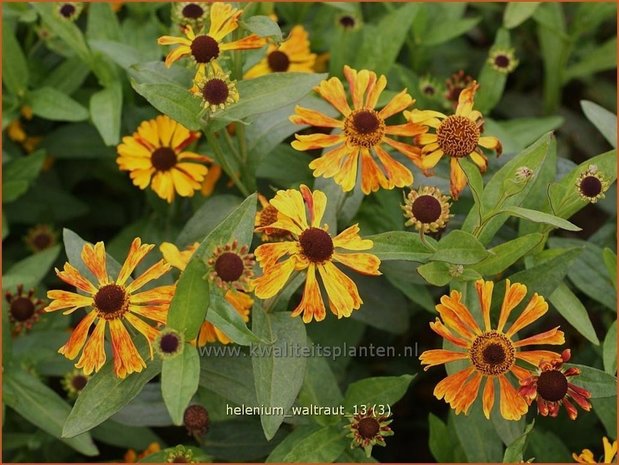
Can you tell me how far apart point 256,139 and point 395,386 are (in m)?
0.50

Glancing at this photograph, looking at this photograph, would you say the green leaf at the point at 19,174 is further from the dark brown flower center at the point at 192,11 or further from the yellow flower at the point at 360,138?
the yellow flower at the point at 360,138

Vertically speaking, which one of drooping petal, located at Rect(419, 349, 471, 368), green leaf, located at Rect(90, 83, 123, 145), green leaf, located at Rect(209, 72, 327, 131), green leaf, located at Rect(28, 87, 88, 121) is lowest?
drooping petal, located at Rect(419, 349, 471, 368)

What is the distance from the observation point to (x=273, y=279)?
116 centimetres

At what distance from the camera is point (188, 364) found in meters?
1.14

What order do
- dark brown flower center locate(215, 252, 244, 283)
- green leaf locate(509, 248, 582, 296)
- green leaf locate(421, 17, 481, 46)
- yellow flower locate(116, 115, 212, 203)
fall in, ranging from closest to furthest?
dark brown flower center locate(215, 252, 244, 283)
green leaf locate(509, 248, 582, 296)
yellow flower locate(116, 115, 212, 203)
green leaf locate(421, 17, 481, 46)

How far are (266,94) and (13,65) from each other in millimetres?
695

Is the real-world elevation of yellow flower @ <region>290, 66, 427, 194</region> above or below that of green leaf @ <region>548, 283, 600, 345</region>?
above

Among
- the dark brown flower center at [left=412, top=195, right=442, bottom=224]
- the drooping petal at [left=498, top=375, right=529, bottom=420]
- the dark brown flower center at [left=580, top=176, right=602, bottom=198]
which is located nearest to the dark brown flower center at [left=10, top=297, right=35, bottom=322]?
the dark brown flower center at [left=412, top=195, right=442, bottom=224]

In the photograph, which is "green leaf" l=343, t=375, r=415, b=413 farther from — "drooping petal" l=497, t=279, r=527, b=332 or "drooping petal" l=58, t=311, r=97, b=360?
"drooping petal" l=58, t=311, r=97, b=360

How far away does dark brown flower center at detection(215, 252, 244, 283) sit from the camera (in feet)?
3.58

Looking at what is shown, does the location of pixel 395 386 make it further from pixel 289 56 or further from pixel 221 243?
pixel 289 56

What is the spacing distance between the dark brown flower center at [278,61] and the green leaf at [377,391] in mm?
678

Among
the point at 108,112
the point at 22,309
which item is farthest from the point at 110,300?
the point at 108,112

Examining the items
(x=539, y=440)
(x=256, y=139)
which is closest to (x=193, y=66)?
(x=256, y=139)
